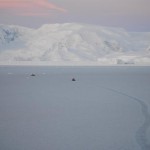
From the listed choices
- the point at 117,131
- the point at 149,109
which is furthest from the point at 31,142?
the point at 149,109

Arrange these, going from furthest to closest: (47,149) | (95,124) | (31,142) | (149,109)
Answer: (149,109) < (95,124) < (31,142) < (47,149)

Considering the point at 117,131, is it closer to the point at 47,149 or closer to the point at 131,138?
→ the point at 131,138

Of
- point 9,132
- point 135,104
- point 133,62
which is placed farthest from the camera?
point 133,62

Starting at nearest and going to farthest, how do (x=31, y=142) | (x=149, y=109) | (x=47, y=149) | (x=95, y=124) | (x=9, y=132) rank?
(x=47, y=149), (x=31, y=142), (x=9, y=132), (x=95, y=124), (x=149, y=109)

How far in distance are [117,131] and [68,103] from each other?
26.4ft

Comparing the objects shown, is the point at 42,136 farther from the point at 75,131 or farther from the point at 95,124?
the point at 95,124

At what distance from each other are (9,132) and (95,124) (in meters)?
3.12

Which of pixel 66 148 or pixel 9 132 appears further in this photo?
pixel 9 132

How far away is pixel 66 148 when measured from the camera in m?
10.5

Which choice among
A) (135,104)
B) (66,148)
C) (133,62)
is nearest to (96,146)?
(66,148)

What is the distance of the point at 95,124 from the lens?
44.8ft

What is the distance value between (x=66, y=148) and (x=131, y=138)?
2.13 metres

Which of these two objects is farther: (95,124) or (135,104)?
(135,104)

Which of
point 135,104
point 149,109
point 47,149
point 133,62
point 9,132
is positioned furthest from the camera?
point 133,62
